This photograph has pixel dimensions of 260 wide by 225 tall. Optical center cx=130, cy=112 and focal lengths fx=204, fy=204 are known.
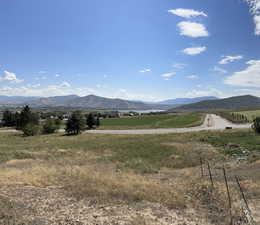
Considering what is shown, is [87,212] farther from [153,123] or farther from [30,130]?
[153,123]

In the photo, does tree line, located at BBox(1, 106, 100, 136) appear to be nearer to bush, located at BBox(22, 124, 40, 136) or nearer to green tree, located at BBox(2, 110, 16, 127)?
bush, located at BBox(22, 124, 40, 136)

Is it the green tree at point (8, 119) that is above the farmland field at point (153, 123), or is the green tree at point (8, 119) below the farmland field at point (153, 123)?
above

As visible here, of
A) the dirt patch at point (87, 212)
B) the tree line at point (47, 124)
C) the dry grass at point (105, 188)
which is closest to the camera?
the dirt patch at point (87, 212)

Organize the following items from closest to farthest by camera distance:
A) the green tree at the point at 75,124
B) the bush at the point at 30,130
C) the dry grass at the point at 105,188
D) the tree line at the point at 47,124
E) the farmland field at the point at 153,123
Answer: the dry grass at the point at 105,188
the bush at the point at 30,130
the tree line at the point at 47,124
the green tree at the point at 75,124
the farmland field at the point at 153,123

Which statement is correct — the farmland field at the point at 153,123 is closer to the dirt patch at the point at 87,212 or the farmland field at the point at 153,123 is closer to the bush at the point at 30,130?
the bush at the point at 30,130

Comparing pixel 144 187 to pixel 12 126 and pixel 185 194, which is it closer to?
pixel 185 194

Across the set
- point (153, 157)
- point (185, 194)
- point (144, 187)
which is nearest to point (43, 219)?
point (144, 187)

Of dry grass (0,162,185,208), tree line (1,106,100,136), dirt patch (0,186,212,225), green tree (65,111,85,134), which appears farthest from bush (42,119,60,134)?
dirt patch (0,186,212,225)

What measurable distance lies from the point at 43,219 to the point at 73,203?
1416mm

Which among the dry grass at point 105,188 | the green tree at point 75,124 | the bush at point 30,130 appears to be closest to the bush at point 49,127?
the bush at point 30,130

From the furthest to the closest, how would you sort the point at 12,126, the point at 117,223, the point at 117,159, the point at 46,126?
the point at 12,126
the point at 46,126
the point at 117,159
the point at 117,223

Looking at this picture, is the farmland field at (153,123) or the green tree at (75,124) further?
the farmland field at (153,123)

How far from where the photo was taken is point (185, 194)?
9.23 metres

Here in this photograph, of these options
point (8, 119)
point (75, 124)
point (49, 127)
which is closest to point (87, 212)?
point (75, 124)
